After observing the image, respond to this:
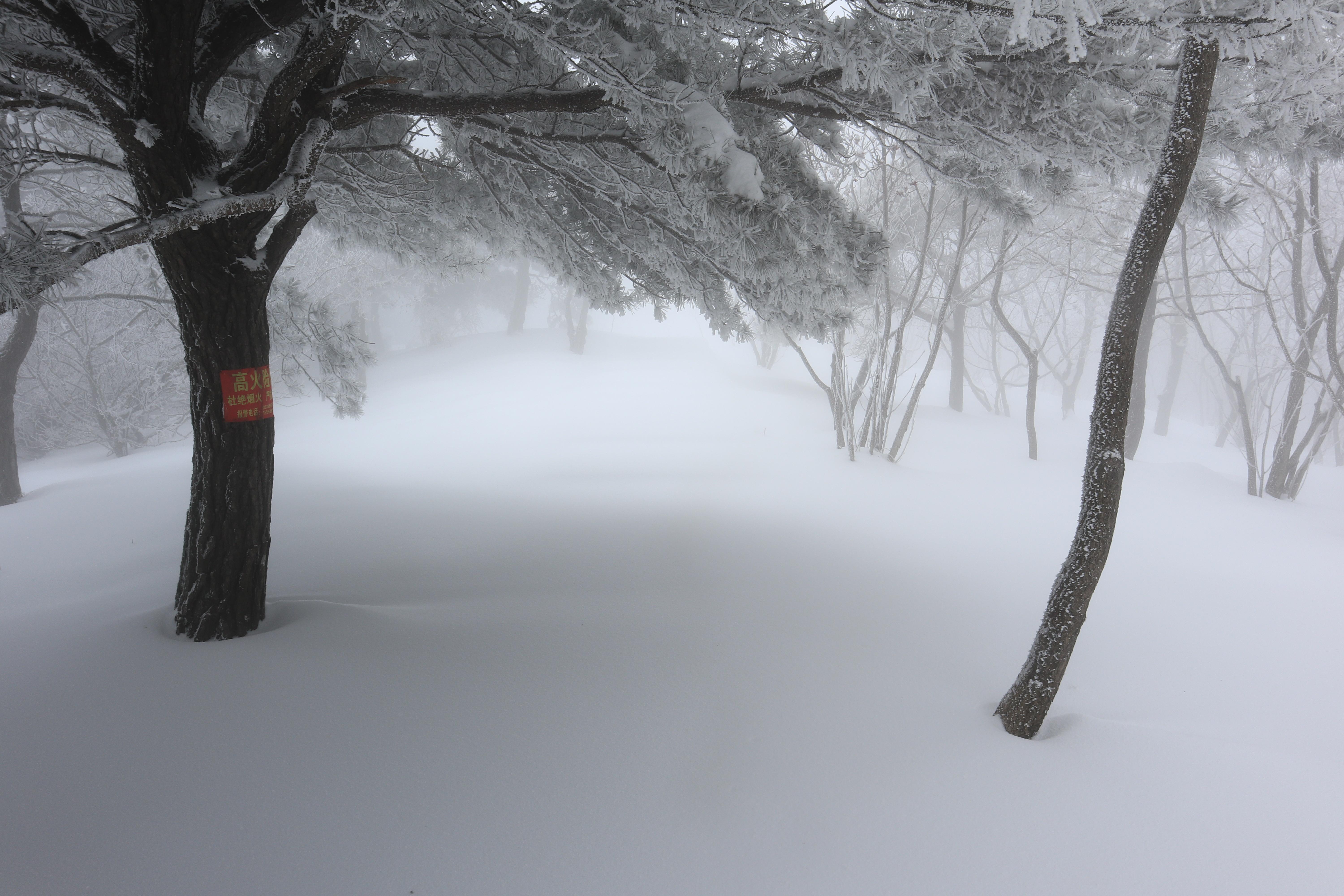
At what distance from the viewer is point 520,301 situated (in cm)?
2447

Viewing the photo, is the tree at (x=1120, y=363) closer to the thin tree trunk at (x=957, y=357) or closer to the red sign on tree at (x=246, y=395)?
the red sign on tree at (x=246, y=395)

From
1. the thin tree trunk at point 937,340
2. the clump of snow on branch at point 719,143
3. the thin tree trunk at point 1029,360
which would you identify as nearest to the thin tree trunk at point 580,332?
the thin tree trunk at point 1029,360

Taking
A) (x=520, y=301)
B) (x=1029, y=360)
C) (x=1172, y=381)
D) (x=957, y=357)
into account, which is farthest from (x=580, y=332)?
(x=1172, y=381)

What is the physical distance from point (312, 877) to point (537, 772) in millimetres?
700

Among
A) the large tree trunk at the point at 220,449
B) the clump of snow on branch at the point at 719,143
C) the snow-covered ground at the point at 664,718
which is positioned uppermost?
the clump of snow on branch at the point at 719,143

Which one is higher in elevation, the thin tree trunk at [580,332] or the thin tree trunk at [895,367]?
the thin tree trunk at [580,332]

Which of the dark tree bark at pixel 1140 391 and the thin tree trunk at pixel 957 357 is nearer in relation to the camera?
the dark tree bark at pixel 1140 391

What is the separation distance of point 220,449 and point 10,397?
9.09 meters

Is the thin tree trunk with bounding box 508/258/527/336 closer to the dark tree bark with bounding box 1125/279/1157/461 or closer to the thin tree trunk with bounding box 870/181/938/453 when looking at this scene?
the thin tree trunk with bounding box 870/181/938/453

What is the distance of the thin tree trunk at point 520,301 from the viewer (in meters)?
23.8

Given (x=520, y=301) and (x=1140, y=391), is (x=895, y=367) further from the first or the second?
(x=520, y=301)

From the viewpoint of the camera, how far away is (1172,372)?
65.8 feet

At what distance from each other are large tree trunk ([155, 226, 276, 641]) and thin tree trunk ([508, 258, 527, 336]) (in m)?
20.7

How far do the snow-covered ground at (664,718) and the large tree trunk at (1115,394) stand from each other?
33 centimetres
